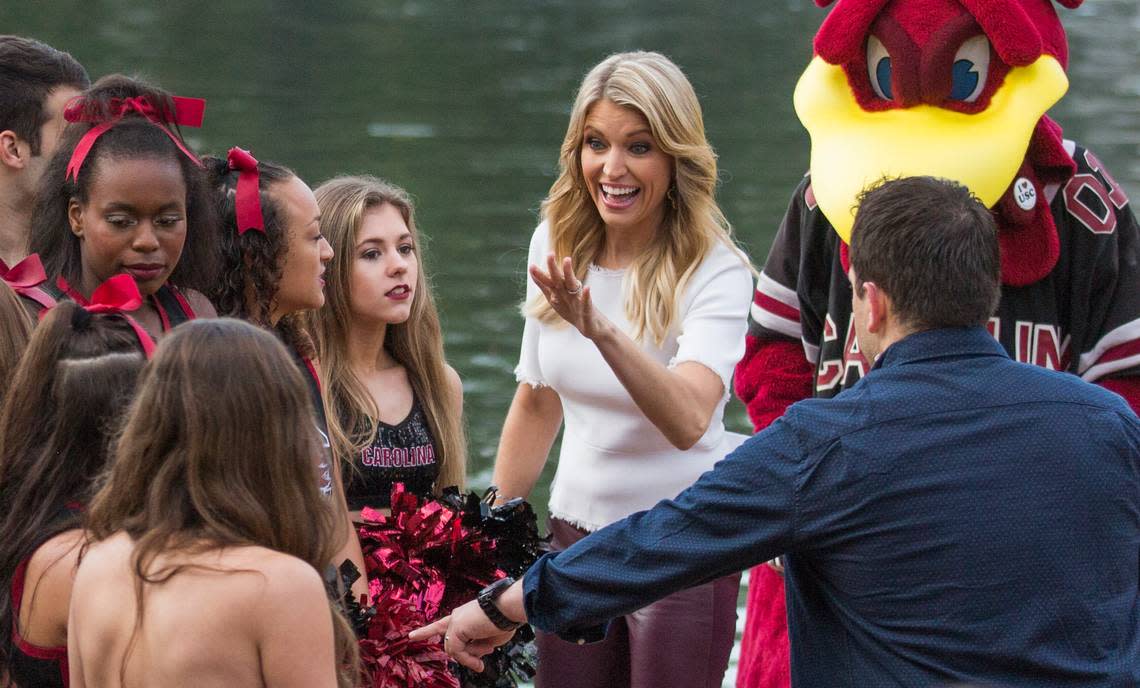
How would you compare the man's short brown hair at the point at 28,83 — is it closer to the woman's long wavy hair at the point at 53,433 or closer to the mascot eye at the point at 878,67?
the woman's long wavy hair at the point at 53,433

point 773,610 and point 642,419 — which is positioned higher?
point 642,419

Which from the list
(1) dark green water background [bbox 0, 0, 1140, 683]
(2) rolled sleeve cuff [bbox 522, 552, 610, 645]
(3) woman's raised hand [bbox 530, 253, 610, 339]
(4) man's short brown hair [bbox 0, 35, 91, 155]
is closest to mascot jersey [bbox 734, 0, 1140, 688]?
(3) woman's raised hand [bbox 530, 253, 610, 339]

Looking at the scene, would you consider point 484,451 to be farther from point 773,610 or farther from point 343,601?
point 343,601

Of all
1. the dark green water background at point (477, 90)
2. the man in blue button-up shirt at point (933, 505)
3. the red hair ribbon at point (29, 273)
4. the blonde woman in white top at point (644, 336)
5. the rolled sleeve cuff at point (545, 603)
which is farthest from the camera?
the dark green water background at point (477, 90)

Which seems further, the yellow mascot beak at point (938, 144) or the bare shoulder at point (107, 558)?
the yellow mascot beak at point (938, 144)

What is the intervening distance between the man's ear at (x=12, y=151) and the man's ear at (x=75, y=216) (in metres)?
0.69

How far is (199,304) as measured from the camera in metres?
3.18

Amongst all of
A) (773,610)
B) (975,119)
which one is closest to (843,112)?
(975,119)

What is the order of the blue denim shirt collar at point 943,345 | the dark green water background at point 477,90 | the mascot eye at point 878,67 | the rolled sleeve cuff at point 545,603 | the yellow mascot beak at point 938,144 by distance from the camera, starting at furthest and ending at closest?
the dark green water background at point 477,90
the mascot eye at point 878,67
the yellow mascot beak at point 938,144
the rolled sleeve cuff at point 545,603
the blue denim shirt collar at point 943,345

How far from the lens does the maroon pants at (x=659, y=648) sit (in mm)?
3383

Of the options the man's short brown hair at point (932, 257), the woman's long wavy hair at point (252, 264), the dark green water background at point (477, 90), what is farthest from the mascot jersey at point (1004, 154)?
the dark green water background at point (477, 90)

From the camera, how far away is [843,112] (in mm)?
3318

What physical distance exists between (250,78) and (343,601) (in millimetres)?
14805

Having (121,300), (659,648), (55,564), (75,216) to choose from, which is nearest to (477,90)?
(659,648)
